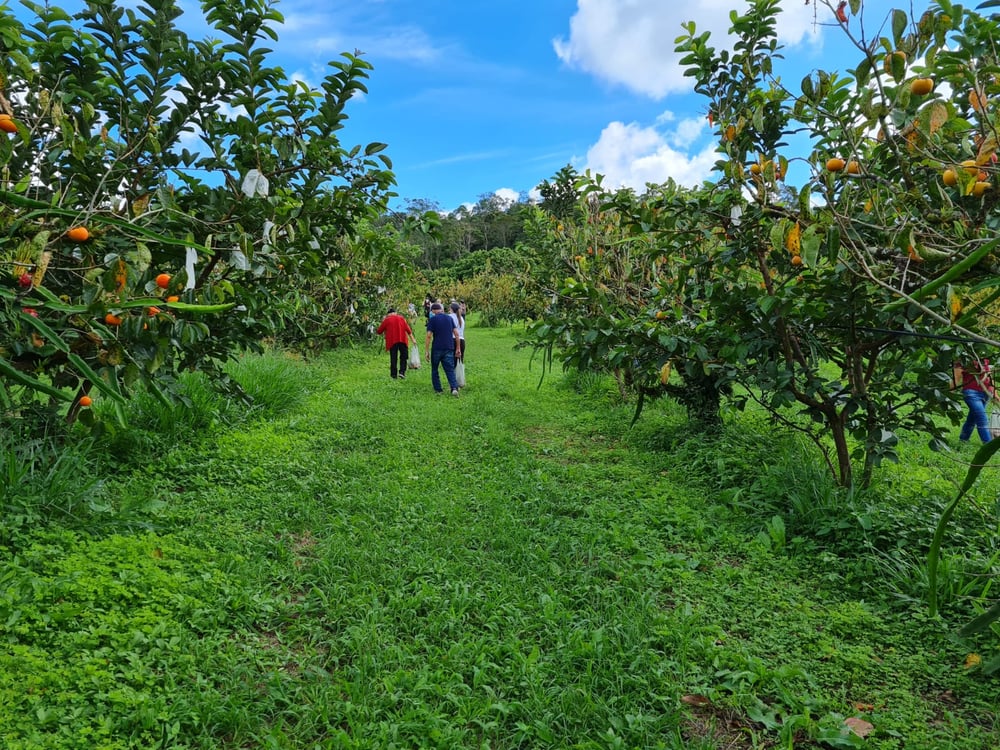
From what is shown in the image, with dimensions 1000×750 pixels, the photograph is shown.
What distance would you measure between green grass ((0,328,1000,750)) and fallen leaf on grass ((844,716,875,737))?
0.09ft

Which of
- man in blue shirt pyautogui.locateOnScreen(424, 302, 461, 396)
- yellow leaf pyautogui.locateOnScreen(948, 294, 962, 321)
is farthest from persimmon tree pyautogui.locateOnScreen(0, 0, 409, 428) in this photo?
man in blue shirt pyautogui.locateOnScreen(424, 302, 461, 396)

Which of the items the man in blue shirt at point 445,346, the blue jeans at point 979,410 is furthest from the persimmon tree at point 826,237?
the man in blue shirt at point 445,346

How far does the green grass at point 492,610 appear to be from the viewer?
1874 millimetres

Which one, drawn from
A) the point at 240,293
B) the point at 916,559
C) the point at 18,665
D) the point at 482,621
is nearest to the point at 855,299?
the point at 916,559

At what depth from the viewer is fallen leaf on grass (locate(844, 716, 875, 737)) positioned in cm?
185

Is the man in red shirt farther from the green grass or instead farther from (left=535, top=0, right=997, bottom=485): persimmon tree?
(left=535, top=0, right=997, bottom=485): persimmon tree

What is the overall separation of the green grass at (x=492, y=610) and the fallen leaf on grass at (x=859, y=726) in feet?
0.09

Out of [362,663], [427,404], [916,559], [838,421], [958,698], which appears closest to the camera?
[958,698]

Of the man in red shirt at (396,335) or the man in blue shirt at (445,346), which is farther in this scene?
the man in red shirt at (396,335)

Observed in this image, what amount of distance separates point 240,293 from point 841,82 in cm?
297

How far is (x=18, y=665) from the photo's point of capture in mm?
1884

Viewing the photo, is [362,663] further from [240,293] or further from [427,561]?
[240,293]

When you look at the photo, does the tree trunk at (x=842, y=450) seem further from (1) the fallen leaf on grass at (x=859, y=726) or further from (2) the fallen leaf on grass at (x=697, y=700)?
(2) the fallen leaf on grass at (x=697, y=700)

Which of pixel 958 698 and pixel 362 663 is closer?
pixel 958 698
